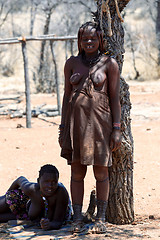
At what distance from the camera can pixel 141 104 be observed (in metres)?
13.2

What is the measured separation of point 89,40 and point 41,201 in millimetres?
1434

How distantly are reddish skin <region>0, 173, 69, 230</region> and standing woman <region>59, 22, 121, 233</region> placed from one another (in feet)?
0.79

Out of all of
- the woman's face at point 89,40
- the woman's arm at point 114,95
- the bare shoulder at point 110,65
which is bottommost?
the woman's arm at point 114,95

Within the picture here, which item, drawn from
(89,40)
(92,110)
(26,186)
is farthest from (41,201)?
Answer: (89,40)

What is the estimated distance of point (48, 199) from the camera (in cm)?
346

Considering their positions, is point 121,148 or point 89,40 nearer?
point 89,40

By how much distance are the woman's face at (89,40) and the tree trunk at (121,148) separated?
204 millimetres

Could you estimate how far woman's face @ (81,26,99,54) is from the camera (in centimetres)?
311

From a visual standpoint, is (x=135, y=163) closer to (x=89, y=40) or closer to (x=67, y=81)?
(x=67, y=81)

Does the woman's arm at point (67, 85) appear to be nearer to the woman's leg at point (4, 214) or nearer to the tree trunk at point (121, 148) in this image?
the tree trunk at point (121, 148)

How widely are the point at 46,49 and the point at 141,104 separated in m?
7.87

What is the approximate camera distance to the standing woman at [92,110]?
3.11 meters

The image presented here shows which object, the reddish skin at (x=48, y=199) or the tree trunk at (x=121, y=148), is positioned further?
the tree trunk at (x=121, y=148)

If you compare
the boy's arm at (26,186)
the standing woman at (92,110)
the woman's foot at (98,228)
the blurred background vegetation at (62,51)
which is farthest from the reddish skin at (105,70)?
the blurred background vegetation at (62,51)
